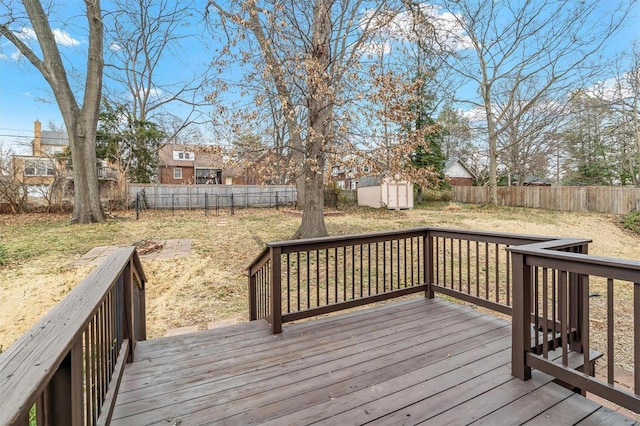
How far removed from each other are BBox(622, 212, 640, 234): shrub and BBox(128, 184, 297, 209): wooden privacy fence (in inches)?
555

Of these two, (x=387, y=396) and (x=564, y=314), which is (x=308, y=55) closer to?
(x=564, y=314)

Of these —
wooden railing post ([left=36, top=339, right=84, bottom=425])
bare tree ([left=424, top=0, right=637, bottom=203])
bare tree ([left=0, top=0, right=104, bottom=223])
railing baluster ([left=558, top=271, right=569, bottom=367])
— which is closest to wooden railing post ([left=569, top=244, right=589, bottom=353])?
railing baluster ([left=558, top=271, right=569, bottom=367])

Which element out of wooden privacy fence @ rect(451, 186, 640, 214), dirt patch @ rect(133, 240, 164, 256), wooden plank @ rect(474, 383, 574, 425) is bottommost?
wooden plank @ rect(474, 383, 574, 425)

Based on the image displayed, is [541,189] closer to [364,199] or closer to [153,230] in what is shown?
[364,199]

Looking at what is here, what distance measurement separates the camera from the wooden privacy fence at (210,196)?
1501cm

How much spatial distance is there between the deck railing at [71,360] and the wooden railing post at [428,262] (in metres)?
3.07

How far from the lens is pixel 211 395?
2053 mm

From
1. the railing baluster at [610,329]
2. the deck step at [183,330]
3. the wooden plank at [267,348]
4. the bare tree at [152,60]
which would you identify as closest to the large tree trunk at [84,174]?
the bare tree at [152,60]

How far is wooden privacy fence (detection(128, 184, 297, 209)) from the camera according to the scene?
591 inches

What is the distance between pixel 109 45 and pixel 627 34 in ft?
62.6

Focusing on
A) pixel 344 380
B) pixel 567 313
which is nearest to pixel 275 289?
pixel 344 380

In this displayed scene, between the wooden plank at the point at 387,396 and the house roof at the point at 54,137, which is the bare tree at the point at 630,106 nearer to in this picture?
the wooden plank at the point at 387,396

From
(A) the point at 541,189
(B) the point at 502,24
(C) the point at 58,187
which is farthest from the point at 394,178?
(A) the point at 541,189

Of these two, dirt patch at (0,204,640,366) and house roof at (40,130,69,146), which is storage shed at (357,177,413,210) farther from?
house roof at (40,130,69,146)
